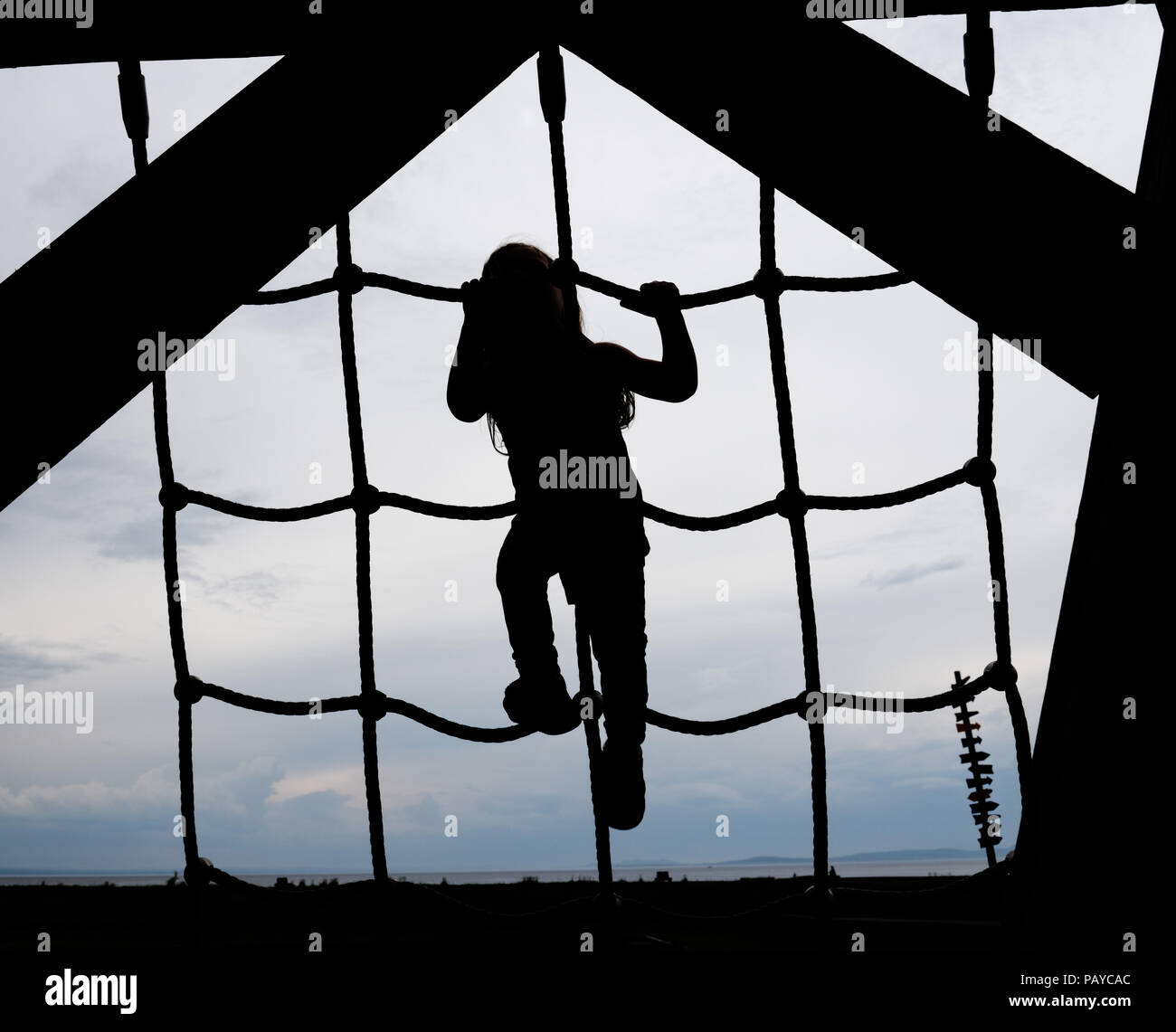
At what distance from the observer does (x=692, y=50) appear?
107 cm

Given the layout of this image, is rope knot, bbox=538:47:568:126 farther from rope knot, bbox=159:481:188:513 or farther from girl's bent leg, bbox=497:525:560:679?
rope knot, bbox=159:481:188:513

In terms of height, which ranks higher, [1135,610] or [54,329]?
[54,329]

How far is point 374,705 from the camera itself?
128 cm

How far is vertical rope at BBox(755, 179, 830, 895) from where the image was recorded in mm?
1213

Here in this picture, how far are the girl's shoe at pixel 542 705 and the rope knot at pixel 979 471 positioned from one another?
555 mm

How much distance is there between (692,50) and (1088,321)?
50 centimetres

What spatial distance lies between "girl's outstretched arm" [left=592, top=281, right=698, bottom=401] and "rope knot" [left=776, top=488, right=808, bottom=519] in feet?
0.69

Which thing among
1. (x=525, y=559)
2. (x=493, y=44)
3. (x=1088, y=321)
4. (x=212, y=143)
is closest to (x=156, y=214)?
(x=212, y=143)

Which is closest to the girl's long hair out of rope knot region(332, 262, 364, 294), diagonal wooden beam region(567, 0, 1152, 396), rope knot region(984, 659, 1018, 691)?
rope knot region(332, 262, 364, 294)

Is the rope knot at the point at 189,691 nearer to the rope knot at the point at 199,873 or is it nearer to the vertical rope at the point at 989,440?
the rope knot at the point at 199,873

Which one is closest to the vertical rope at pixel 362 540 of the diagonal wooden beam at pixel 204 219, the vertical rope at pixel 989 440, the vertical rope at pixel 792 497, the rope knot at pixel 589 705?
the diagonal wooden beam at pixel 204 219

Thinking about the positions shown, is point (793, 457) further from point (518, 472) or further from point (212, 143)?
point (212, 143)

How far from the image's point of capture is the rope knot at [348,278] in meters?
1.31

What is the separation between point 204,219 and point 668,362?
1.76ft
